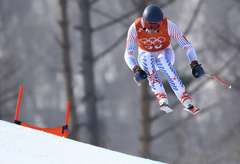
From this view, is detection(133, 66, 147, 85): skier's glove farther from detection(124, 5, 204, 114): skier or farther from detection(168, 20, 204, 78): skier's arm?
detection(168, 20, 204, 78): skier's arm

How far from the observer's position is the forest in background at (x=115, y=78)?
13547 millimetres

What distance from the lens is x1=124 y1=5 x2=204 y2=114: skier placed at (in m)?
5.71

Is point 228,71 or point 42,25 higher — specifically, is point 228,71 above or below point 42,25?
below

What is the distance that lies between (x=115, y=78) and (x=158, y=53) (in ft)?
37.3

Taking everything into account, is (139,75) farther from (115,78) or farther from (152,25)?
(115,78)

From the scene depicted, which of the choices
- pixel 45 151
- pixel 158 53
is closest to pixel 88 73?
pixel 158 53

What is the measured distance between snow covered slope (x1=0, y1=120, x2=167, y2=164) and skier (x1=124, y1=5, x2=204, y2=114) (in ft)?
3.54

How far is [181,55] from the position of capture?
589 inches

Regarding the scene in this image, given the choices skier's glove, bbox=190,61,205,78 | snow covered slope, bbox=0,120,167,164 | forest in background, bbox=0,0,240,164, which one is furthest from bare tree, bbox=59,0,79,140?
skier's glove, bbox=190,61,205,78

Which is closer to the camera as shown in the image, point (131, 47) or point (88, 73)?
point (131, 47)

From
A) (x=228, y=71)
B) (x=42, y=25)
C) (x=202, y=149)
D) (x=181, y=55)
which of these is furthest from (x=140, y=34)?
(x=42, y=25)

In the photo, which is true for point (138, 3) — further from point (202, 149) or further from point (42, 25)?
point (42, 25)

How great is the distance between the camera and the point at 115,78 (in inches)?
685

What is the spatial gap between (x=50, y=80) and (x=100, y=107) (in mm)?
3709
